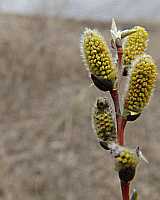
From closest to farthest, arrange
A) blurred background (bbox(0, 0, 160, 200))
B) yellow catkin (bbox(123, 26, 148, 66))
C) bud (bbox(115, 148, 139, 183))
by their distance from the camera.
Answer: bud (bbox(115, 148, 139, 183)) < yellow catkin (bbox(123, 26, 148, 66)) < blurred background (bbox(0, 0, 160, 200))

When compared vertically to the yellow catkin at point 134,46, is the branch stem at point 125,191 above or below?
below

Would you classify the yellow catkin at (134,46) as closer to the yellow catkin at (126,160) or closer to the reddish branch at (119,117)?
the reddish branch at (119,117)

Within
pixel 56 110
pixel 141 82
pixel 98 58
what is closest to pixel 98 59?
pixel 98 58

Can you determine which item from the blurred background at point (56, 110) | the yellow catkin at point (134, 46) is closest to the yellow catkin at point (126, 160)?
the yellow catkin at point (134, 46)

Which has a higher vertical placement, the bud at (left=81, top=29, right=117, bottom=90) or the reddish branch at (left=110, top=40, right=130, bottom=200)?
the bud at (left=81, top=29, right=117, bottom=90)

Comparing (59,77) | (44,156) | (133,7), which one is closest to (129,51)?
(44,156)

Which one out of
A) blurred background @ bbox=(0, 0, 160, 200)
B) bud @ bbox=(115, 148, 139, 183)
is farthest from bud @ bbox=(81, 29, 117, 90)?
blurred background @ bbox=(0, 0, 160, 200)

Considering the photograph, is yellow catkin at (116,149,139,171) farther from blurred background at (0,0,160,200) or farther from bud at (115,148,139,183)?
blurred background at (0,0,160,200)
